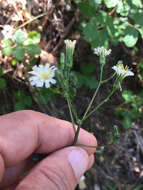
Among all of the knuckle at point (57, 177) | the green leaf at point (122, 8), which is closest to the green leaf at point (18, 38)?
the green leaf at point (122, 8)

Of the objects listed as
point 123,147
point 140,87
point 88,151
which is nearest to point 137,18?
point 140,87

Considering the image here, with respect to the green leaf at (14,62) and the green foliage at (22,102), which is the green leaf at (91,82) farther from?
the green leaf at (14,62)

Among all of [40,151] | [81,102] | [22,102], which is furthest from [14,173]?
[81,102]

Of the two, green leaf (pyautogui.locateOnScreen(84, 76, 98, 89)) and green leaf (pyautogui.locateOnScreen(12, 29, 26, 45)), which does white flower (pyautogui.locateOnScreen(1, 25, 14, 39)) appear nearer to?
green leaf (pyautogui.locateOnScreen(12, 29, 26, 45))

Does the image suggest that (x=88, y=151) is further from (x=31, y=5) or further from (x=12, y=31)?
(x=31, y=5)

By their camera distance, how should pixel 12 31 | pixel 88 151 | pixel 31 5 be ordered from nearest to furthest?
pixel 88 151, pixel 12 31, pixel 31 5

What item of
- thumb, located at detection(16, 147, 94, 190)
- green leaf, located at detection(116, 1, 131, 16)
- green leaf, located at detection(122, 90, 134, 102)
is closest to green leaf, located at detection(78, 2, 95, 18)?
green leaf, located at detection(116, 1, 131, 16)
